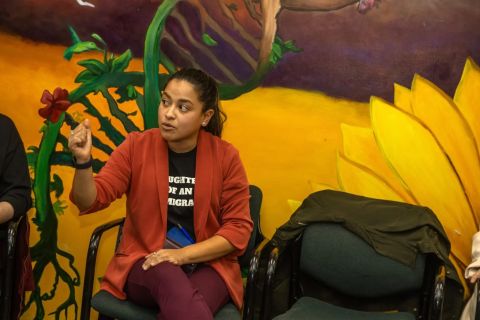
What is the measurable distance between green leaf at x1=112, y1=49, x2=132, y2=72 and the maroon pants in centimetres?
101

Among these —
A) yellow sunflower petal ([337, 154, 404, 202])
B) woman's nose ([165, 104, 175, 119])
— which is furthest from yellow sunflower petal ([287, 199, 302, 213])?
woman's nose ([165, 104, 175, 119])

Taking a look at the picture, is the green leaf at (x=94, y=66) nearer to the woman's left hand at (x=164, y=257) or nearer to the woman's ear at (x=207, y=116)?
the woman's ear at (x=207, y=116)

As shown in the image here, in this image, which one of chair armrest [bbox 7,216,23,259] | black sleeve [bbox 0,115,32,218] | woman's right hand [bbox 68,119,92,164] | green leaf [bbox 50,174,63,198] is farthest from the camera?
green leaf [bbox 50,174,63,198]

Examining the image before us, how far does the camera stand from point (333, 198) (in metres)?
2.80

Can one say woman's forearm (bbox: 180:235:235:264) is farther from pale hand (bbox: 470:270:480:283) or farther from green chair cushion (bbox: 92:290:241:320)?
pale hand (bbox: 470:270:480:283)

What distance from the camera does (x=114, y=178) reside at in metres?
2.45

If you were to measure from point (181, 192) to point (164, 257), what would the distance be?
10.6 inches

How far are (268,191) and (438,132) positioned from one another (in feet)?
2.58

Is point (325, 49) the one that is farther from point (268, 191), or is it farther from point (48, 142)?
point (48, 142)

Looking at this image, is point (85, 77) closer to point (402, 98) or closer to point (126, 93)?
point (126, 93)

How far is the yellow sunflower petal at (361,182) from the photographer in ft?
9.68

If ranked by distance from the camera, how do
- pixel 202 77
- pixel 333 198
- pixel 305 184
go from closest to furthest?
pixel 202 77
pixel 333 198
pixel 305 184

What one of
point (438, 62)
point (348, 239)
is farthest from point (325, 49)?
point (348, 239)

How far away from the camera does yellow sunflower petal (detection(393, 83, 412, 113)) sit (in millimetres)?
2908
